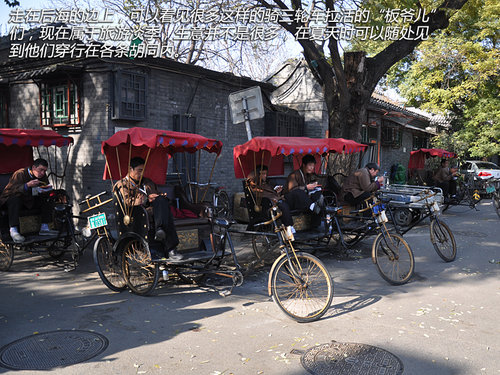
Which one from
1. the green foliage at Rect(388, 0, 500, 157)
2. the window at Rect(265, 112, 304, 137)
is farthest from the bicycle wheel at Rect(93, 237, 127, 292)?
the green foliage at Rect(388, 0, 500, 157)

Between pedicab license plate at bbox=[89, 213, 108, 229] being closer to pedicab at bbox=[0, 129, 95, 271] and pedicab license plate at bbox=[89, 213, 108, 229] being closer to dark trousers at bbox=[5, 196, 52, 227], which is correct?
pedicab at bbox=[0, 129, 95, 271]

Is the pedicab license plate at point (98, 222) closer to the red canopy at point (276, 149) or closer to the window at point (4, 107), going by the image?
the red canopy at point (276, 149)

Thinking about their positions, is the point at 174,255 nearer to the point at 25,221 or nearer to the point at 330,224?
the point at 330,224

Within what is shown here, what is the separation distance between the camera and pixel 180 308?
543 centimetres

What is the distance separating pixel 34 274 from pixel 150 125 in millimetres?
4766

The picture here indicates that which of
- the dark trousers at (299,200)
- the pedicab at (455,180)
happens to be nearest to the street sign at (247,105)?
the dark trousers at (299,200)

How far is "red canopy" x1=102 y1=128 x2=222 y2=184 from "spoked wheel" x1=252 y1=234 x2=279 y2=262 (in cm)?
161

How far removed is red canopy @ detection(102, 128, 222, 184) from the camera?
5895 mm

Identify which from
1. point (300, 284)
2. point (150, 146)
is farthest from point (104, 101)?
point (300, 284)

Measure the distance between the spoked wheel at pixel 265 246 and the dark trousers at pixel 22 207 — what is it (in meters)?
3.53

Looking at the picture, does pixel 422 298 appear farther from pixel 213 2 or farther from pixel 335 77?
pixel 213 2

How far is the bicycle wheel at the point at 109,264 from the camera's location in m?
6.05

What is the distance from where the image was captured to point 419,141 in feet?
94.1

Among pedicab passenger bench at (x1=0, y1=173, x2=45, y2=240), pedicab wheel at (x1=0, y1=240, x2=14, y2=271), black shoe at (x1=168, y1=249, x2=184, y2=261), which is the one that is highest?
pedicab passenger bench at (x1=0, y1=173, x2=45, y2=240)
